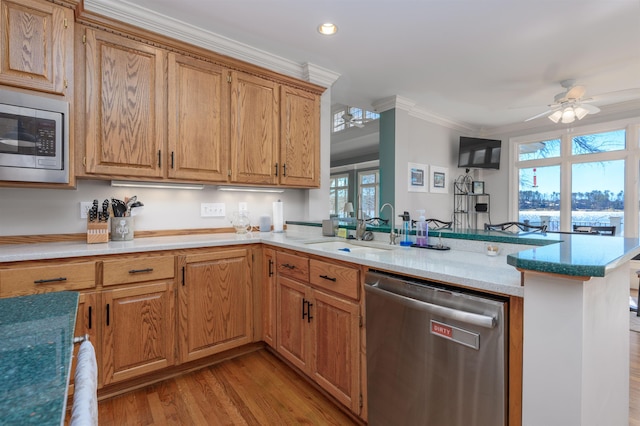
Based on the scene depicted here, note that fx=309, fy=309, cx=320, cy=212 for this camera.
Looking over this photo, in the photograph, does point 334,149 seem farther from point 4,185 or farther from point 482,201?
point 4,185

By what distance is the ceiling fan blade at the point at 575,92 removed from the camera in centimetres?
359

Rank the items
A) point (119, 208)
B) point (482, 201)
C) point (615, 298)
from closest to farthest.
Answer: point (615, 298) → point (119, 208) → point (482, 201)

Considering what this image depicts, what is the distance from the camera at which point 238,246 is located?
2.38m

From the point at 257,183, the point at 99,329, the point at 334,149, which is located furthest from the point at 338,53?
the point at 334,149

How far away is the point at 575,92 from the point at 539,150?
2.09m

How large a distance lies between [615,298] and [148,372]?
2.50 meters

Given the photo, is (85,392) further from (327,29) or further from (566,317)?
(327,29)

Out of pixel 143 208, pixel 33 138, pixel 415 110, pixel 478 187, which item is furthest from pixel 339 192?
pixel 33 138

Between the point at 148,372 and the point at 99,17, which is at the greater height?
the point at 99,17

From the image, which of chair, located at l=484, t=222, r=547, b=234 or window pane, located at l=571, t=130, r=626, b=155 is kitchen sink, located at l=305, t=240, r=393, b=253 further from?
window pane, located at l=571, t=130, r=626, b=155

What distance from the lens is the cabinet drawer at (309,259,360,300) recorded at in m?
1.64

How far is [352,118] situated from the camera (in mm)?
5398

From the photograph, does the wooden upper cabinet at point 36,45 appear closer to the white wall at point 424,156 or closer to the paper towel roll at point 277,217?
the paper towel roll at point 277,217

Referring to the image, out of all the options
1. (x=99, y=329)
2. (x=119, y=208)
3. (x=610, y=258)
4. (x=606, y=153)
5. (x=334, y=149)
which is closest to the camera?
(x=610, y=258)
